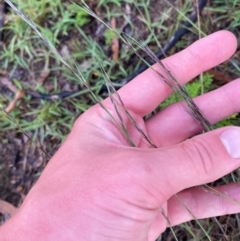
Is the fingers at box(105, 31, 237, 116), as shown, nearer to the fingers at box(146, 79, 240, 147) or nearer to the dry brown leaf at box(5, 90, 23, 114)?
the fingers at box(146, 79, 240, 147)

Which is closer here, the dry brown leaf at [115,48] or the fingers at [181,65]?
the fingers at [181,65]

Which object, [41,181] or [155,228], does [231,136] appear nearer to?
[155,228]

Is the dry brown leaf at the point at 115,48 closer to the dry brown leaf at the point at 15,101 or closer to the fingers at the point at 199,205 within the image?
the dry brown leaf at the point at 15,101

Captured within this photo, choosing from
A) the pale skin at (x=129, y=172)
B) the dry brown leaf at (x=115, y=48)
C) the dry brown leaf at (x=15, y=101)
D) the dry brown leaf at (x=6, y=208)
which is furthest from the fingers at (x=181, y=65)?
the dry brown leaf at (x=6, y=208)

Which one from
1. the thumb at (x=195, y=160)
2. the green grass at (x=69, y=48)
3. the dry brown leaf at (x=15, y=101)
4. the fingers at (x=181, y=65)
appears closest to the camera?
the thumb at (x=195, y=160)

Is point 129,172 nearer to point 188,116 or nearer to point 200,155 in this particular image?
point 200,155

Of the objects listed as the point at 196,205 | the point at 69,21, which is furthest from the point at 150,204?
the point at 69,21
